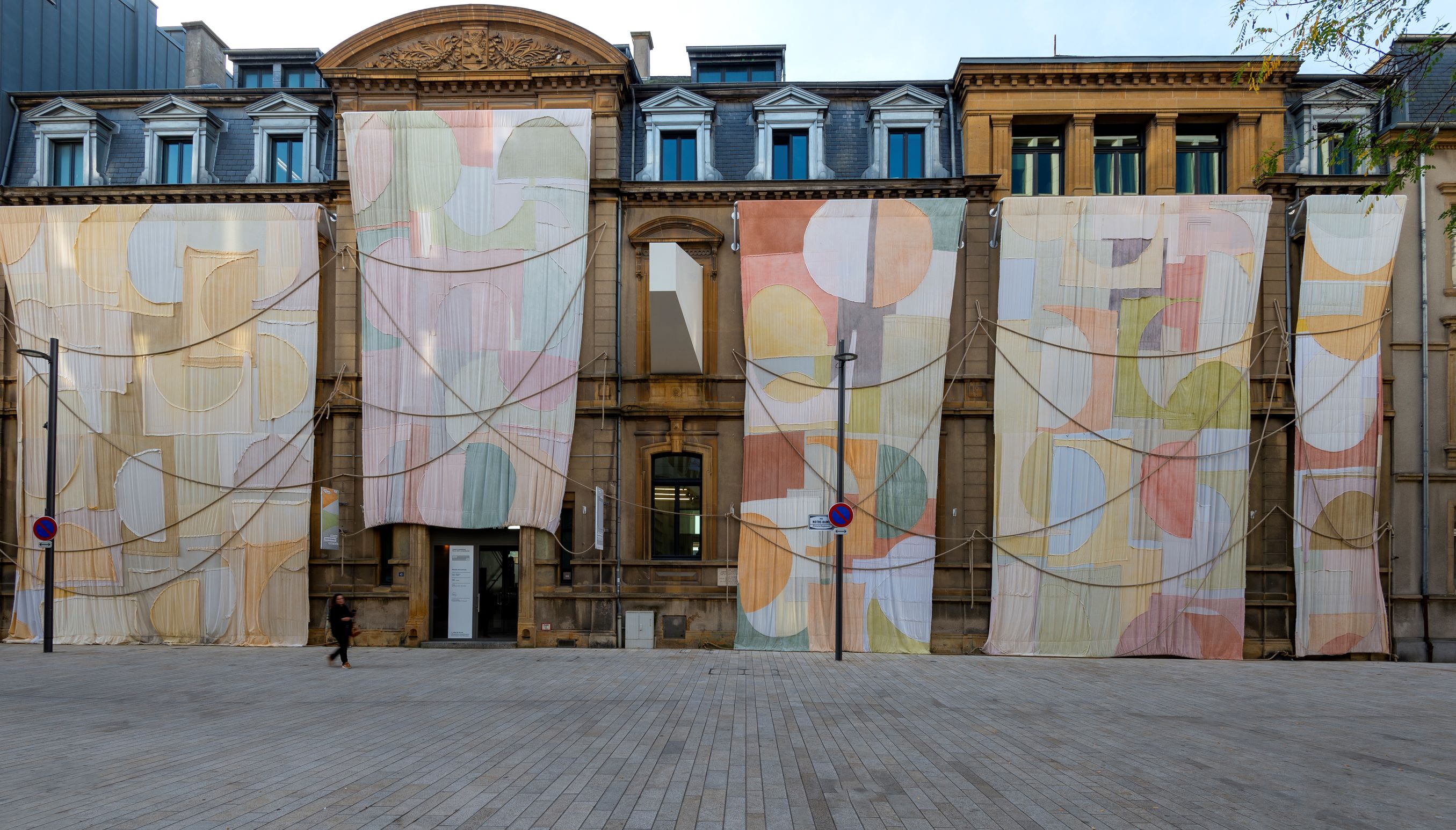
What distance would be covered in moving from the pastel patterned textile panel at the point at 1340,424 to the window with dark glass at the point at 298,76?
1085 inches

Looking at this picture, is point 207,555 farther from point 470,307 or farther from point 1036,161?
point 1036,161

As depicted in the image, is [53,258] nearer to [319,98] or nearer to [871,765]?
[319,98]

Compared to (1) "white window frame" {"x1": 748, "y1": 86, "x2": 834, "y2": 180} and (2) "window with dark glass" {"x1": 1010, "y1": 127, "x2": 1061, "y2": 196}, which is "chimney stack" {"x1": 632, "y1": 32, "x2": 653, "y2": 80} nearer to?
(1) "white window frame" {"x1": 748, "y1": 86, "x2": 834, "y2": 180}

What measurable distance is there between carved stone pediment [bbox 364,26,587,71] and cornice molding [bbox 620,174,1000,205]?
3978 millimetres

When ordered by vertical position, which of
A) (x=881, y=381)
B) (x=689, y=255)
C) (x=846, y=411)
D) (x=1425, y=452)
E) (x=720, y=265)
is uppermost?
(x=689, y=255)

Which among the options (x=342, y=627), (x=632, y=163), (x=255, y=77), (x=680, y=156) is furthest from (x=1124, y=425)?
(x=255, y=77)

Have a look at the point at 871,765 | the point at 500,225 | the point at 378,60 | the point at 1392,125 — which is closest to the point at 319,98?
the point at 378,60

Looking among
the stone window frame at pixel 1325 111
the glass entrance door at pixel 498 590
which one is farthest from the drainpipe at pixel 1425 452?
the glass entrance door at pixel 498 590

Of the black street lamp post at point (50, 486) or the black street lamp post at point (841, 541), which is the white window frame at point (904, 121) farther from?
the black street lamp post at point (50, 486)

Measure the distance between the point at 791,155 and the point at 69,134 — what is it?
1845cm

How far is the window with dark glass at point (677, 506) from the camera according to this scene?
21.4 m

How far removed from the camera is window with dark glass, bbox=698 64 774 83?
25.6 metres

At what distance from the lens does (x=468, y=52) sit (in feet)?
71.8

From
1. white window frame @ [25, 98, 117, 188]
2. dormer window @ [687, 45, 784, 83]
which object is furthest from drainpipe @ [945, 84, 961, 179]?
white window frame @ [25, 98, 117, 188]
